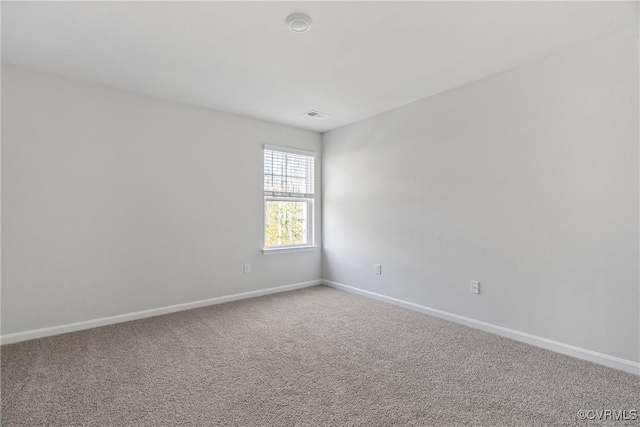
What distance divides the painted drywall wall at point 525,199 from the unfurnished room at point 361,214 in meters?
0.02

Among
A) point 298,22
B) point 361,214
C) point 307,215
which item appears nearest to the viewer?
point 298,22

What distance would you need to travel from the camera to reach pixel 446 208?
11.1 ft

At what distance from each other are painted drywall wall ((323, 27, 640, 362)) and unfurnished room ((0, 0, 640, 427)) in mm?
17

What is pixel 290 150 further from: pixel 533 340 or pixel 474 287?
Result: pixel 533 340

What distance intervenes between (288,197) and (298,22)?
2.74 meters

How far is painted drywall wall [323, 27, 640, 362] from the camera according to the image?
2.30 metres

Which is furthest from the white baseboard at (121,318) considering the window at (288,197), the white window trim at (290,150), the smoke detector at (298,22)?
the smoke detector at (298,22)

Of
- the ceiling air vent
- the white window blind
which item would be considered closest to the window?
the white window blind

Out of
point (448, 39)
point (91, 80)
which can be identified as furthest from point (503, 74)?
point (91, 80)

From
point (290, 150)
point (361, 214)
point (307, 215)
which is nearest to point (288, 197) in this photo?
point (307, 215)

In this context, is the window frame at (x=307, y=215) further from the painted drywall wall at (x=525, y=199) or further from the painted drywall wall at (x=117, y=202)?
the painted drywall wall at (x=525, y=199)

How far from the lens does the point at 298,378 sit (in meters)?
2.18

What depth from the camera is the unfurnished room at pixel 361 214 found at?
202 centimetres

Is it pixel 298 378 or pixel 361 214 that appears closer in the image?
pixel 298 378
